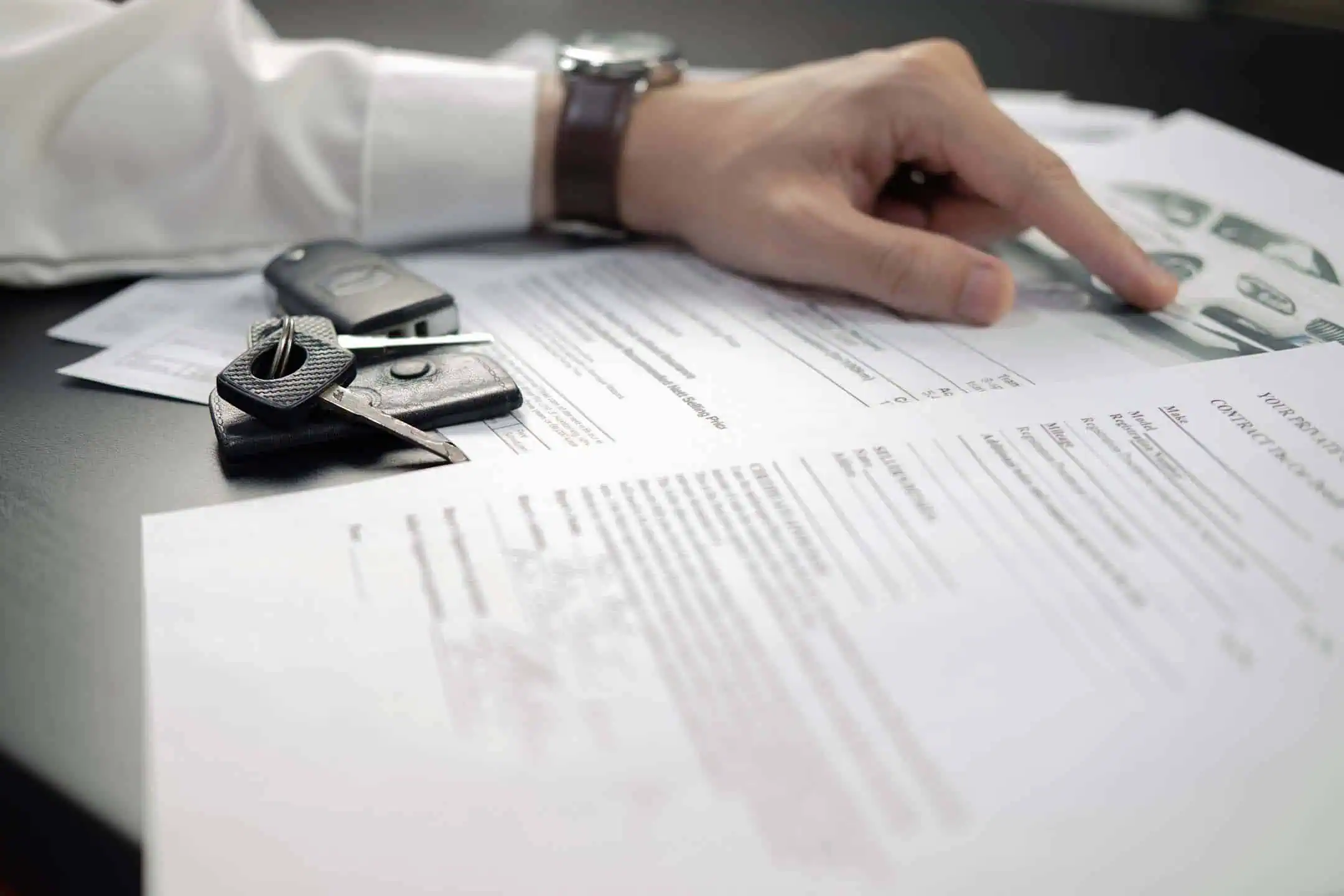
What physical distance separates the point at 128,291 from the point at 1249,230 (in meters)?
0.69

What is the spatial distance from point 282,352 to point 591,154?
309mm

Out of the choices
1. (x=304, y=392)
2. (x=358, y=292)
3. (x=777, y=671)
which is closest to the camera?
(x=777, y=671)

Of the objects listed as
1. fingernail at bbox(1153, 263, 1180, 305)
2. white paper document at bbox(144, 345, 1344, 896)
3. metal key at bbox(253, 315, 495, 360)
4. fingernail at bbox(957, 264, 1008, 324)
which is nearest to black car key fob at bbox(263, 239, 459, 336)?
metal key at bbox(253, 315, 495, 360)

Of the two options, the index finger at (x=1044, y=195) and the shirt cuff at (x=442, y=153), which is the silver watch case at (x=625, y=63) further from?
the index finger at (x=1044, y=195)

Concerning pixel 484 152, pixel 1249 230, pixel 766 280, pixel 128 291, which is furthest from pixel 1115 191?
pixel 128 291

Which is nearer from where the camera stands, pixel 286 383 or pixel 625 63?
pixel 286 383

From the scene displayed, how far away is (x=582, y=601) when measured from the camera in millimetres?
372

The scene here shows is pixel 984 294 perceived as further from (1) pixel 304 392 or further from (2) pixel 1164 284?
(1) pixel 304 392

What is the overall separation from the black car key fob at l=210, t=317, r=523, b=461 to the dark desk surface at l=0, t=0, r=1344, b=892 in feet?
0.05

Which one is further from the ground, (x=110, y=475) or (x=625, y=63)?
(x=625, y=63)

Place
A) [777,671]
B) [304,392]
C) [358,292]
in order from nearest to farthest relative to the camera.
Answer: [777,671] < [304,392] < [358,292]

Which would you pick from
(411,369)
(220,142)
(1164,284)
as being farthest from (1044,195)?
(220,142)

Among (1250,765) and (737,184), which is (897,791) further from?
(737,184)

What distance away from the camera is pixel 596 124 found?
0.72 meters
